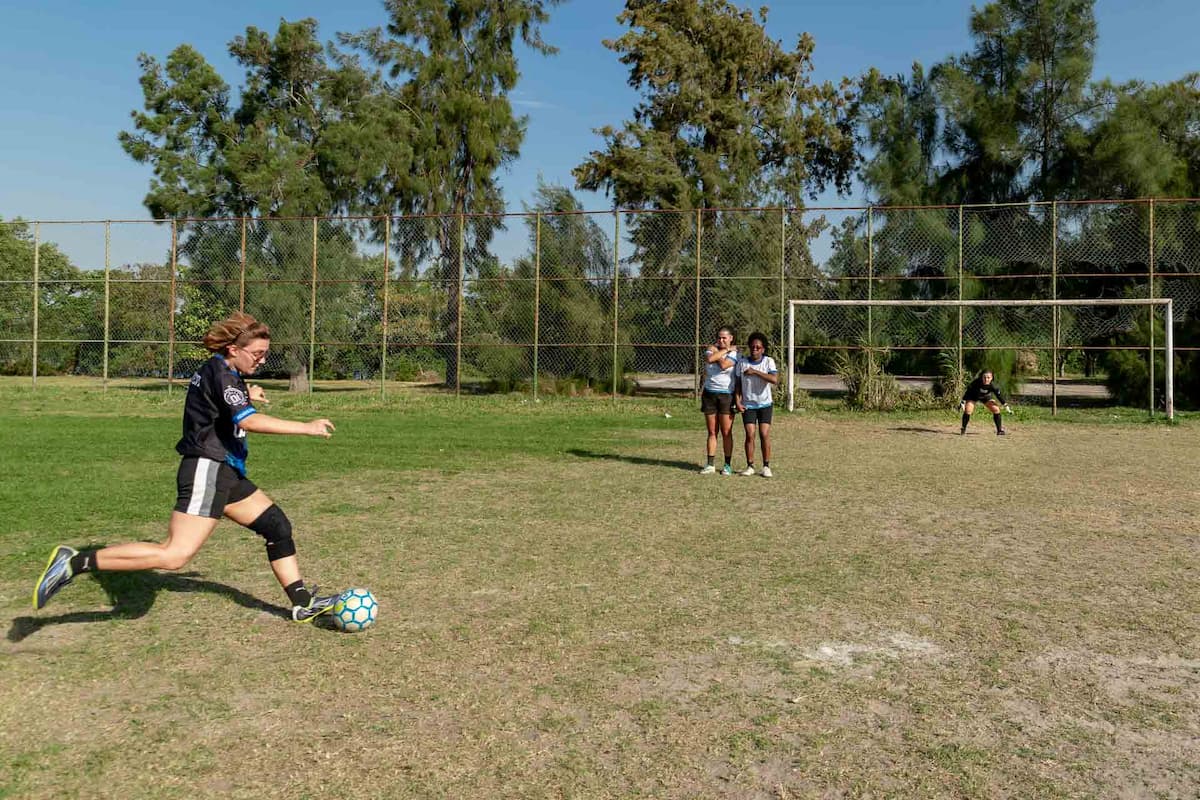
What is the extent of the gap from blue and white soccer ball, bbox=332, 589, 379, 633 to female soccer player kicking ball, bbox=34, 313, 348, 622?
78mm

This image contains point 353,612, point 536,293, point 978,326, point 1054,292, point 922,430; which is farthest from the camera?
point 536,293

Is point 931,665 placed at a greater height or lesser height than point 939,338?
lesser

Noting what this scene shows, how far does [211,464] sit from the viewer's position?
4.86m

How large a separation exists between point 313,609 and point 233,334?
4.69 ft

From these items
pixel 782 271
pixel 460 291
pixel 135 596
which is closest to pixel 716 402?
pixel 135 596

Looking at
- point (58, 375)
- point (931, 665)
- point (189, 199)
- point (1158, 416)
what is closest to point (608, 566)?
point (931, 665)

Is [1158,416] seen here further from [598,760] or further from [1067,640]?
[598,760]

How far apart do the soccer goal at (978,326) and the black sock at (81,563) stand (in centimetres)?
1702

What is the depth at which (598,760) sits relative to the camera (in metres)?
3.45

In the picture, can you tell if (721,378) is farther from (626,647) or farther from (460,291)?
(460,291)

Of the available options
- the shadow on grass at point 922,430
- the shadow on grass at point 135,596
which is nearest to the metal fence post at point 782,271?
the shadow on grass at point 922,430

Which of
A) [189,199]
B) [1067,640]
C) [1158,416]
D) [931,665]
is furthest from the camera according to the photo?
[189,199]

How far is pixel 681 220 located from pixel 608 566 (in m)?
17.1

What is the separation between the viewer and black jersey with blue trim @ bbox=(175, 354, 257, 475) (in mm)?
4809
